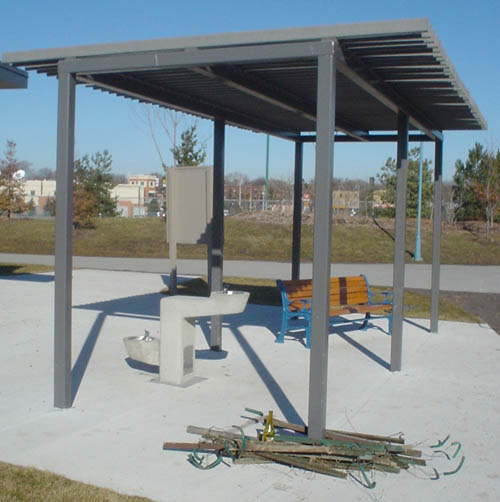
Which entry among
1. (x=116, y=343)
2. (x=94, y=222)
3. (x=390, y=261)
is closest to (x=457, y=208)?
(x=390, y=261)

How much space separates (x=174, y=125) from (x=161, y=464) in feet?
90.9

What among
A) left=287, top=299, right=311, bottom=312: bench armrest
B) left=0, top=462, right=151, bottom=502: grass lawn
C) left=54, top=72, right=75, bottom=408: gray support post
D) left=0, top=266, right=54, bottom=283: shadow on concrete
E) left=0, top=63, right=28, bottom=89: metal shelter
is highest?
left=0, top=63, right=28, bottom=89: metal shelter

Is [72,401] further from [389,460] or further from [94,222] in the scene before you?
[94,222]

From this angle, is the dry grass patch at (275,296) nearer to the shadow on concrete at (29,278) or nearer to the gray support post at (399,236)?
the shadow on concrete at (29,278)

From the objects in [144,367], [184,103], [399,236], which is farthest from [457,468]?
[184,103]

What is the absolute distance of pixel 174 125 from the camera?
31.3 m

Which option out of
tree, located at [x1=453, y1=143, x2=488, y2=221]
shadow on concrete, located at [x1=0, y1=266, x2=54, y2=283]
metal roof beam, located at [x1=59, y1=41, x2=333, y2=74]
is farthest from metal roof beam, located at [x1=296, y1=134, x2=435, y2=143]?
tree, located at [x1=453, y1=143, x2=488, y2=221]

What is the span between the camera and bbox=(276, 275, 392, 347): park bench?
9164mm

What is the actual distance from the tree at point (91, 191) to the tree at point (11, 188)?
3564 mm

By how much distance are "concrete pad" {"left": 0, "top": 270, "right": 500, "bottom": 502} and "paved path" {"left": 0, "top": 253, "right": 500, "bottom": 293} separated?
627cm

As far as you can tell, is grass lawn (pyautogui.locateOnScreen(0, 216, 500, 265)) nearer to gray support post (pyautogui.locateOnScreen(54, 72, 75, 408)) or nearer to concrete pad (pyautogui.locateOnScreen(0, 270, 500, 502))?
concrete pad (pyautogui.locateOnScreen(0, 270, 500, 502))

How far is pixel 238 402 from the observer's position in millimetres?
6359

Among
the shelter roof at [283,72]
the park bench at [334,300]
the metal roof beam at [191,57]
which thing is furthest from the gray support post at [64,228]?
the park bench at [334,300]

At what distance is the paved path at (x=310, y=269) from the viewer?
1725 cm
